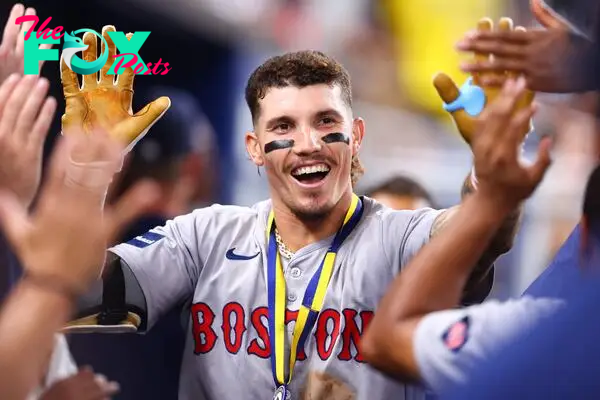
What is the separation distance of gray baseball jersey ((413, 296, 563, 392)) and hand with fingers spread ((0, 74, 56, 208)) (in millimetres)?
632

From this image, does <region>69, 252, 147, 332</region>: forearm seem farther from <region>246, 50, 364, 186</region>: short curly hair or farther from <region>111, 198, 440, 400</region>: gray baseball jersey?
<region>246, 50, 364, 186</region>: short curly hair

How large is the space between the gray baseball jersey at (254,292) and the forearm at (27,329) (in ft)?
2.58

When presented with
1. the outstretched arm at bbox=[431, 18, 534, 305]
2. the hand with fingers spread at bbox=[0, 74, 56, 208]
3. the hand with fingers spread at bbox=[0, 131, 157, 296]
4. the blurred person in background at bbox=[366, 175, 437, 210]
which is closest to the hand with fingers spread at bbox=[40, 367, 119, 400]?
the hand with fingers spread at bbox=[0, 74, 56, 208]

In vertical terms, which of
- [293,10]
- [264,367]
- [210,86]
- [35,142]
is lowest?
[264,367]

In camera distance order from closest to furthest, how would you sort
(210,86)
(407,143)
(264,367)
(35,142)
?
(35,142), (264,367), (210,86), (407,143)

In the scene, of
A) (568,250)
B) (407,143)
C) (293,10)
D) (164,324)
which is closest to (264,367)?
(164,324)

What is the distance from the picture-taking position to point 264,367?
1733mm

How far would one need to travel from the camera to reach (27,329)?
96cm

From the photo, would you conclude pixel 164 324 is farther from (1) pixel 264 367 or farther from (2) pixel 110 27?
(2) pixel 110 27

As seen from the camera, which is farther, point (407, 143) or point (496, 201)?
point (407, 143)

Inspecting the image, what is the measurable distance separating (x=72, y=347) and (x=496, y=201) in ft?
4.00

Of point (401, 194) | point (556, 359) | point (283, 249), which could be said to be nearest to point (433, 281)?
point (556, 359)

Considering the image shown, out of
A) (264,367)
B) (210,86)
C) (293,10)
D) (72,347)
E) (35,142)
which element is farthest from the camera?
(293,10)

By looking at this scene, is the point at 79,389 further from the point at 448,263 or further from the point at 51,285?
the point at 448,263
